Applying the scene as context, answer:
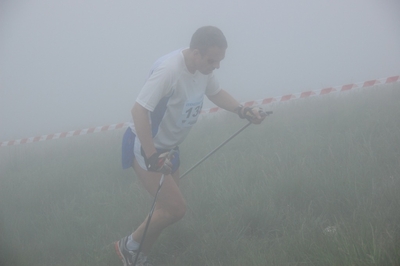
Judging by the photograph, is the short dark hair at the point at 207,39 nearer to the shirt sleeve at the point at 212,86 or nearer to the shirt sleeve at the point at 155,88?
the shirt sleeve at the point at 155,88

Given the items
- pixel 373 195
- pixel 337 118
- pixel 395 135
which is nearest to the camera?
pixel 373 195

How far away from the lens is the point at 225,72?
886 inches

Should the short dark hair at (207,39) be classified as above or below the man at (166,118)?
above

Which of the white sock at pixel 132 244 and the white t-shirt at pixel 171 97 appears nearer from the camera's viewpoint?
the white t-shirt at pixel 171 97

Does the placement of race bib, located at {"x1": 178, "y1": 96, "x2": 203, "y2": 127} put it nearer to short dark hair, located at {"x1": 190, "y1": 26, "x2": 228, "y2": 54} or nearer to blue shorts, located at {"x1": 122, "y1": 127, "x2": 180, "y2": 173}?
blue shorts, located at {"x1": 122, "y1": 127, "x2": 180, "y2": 173}

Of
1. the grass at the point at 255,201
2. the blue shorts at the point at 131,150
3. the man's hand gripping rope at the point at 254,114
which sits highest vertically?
the blue shorts at the point at 131,150

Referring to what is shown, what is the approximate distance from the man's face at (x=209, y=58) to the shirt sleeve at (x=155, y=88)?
263mm

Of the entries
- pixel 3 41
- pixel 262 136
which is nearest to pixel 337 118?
pixel 262 136

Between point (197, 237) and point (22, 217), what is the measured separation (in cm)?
235

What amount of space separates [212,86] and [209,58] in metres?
0.65

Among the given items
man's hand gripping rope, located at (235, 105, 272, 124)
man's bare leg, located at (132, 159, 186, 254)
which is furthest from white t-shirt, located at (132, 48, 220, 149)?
man's hand gripping rope, located at (235, 105, 272, 124)

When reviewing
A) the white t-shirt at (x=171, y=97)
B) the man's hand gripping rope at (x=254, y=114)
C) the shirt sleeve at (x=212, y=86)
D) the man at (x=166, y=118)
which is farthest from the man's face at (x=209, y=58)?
the man's hand gripping rope at (x=254, y=114)

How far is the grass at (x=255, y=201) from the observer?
3094mm

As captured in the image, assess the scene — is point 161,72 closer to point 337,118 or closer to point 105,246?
point 105,246
